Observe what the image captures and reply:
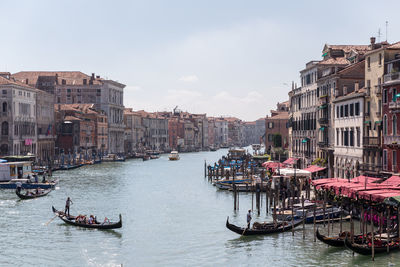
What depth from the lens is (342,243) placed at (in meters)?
24.3

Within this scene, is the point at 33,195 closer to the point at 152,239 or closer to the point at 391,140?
the point at 152,239

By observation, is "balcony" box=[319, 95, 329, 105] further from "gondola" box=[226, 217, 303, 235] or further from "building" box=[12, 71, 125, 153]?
"building" box=[12, 71, 125, 153]

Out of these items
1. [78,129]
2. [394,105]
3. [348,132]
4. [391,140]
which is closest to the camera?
[394,105]

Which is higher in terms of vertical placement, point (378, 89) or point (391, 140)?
point (378, 89)

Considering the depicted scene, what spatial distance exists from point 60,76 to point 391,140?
8447 centimetres

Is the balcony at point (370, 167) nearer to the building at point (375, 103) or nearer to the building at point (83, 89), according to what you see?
the building at point (375, 103)

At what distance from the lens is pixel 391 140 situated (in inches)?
1251

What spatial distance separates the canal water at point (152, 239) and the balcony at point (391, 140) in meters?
5.95

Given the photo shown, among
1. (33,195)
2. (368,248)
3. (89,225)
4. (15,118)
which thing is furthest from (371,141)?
(15,118)

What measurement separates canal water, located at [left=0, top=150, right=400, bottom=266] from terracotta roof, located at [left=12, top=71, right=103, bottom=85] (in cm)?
6093

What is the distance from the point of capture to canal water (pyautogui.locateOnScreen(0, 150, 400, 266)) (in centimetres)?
2377

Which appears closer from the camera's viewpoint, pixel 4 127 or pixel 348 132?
pixel 348 132

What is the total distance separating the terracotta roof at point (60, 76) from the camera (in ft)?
335

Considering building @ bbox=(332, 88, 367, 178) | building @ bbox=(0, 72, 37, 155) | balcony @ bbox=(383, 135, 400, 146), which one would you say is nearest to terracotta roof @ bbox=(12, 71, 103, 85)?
building @ bbox=(0, 72, 37, 155)
